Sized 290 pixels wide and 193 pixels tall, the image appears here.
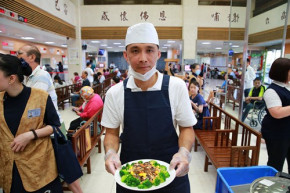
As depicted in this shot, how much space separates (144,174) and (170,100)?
18.4 inches

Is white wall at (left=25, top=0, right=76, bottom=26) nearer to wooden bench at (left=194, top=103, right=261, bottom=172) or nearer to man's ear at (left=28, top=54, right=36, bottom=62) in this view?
man's ear at (left=28, top=54, right=36, bottom=62)

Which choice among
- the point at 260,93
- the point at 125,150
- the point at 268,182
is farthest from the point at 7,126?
the point at 260,93

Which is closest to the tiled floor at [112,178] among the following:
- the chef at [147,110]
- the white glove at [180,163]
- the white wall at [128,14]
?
the chef at [147,110]

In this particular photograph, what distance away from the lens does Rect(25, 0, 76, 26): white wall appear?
19.5 feet

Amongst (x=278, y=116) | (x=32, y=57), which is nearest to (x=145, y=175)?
(x=278, y=116)

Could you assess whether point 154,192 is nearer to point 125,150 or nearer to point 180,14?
point 125,150

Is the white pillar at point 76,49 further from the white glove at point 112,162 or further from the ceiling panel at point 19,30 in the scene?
the white glove at point 112,162

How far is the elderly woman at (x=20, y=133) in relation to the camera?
1471mm

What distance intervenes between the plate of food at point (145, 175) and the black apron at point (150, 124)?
3.5 inches

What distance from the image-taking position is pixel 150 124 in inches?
47.2

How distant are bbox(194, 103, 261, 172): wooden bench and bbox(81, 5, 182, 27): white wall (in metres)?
6.35

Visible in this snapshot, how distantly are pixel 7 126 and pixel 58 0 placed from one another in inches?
272

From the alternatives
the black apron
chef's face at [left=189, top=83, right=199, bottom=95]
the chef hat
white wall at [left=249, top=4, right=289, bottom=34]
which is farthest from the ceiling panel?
white wall at [left=249, top=4, right=289, bottom=34]

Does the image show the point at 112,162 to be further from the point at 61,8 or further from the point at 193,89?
the point at 61,8
